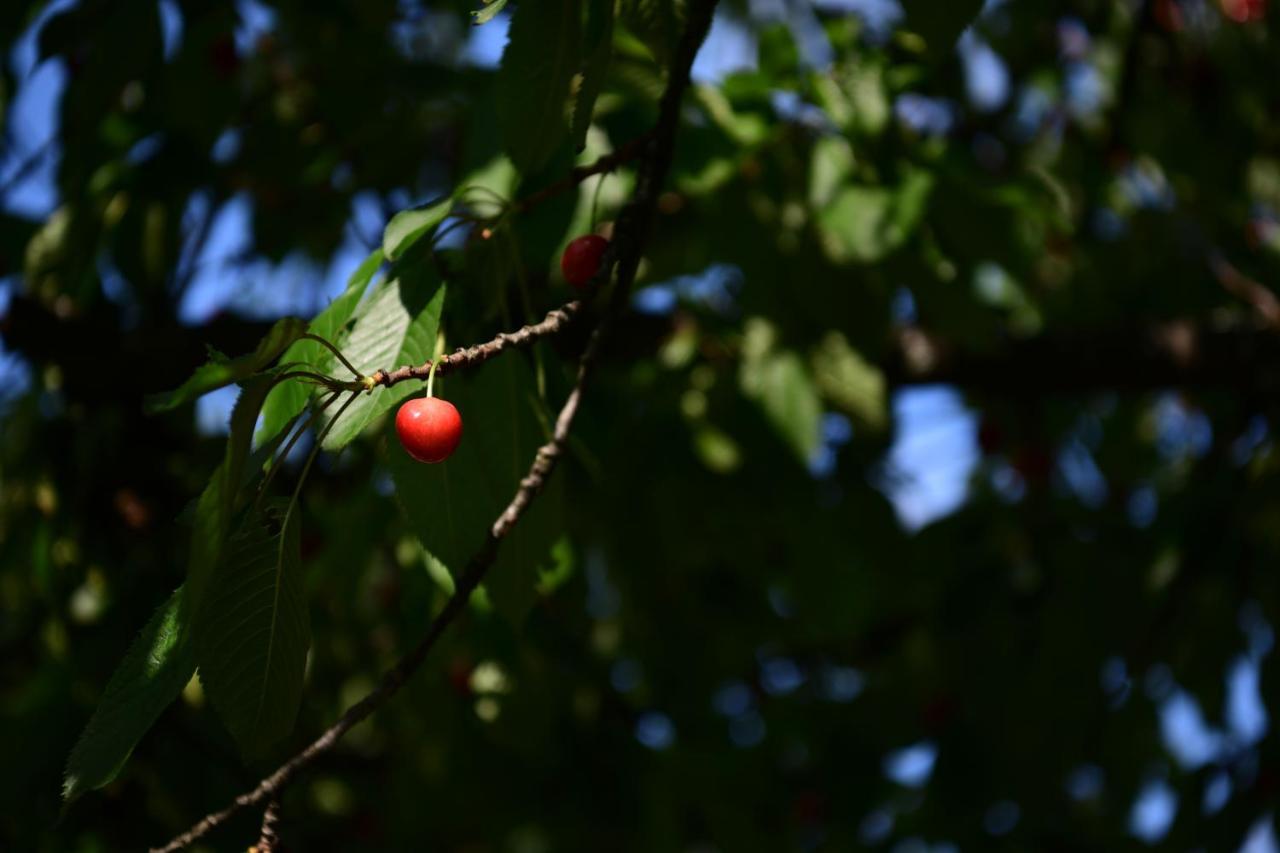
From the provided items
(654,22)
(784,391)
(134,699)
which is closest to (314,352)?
(134,699)

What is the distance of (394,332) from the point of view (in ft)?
3.36

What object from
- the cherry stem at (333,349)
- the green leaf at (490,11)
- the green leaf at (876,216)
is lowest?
the green leaf at (876,216)

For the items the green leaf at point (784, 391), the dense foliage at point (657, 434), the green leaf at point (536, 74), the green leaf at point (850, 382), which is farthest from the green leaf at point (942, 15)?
the green leaf at point (850, 382)

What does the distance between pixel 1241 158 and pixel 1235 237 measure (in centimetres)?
26

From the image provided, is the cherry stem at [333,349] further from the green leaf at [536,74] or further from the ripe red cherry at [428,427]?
the green leaf at [536,74]

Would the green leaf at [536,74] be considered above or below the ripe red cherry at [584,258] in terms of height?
above

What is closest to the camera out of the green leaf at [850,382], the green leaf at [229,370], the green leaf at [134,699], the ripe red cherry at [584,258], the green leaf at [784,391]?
the green leaf at [229,370]

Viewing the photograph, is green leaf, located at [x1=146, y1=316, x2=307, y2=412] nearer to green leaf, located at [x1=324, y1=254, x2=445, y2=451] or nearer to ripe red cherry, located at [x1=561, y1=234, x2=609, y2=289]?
green leaf, located at [x1=324, y1=254, x2=445, y2=451]

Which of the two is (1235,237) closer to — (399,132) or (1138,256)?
(1138,256)

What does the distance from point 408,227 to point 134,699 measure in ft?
1.46

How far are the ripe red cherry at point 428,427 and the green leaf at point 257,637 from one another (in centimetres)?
11

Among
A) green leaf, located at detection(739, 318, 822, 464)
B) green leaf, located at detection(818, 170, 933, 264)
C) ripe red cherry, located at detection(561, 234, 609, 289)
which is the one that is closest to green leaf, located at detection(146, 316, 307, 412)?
ripe red cherry, located at detection(561, 234, 609, 289)

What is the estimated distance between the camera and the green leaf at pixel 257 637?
931 millimetres

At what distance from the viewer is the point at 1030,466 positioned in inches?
134
